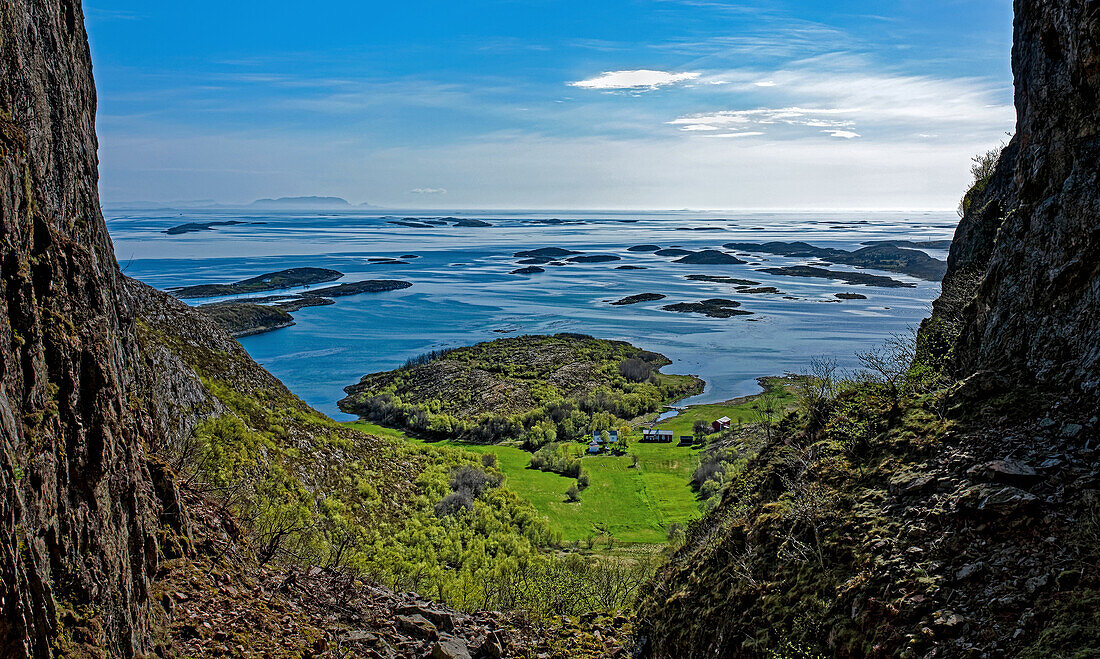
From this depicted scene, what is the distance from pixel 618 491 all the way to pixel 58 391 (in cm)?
1940

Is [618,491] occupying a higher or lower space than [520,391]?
lower

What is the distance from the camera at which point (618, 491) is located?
21.8 meters

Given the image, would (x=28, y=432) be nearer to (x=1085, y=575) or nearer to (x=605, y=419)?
(x=1085, y=575)

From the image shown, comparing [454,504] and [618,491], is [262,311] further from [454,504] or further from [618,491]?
[454,504]

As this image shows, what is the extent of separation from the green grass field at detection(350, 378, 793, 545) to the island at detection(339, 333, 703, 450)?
7.04ft

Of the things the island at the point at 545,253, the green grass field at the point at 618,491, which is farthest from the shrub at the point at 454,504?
the island at the point at 545,253

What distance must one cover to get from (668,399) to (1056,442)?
33219 mm

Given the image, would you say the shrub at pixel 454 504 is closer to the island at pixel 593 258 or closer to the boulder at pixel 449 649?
the boulder at pixel 449 649

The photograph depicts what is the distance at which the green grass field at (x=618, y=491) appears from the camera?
18.2 m

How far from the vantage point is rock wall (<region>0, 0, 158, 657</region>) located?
3320 mm

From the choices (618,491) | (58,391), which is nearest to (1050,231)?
(58,391)

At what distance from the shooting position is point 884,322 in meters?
55.2

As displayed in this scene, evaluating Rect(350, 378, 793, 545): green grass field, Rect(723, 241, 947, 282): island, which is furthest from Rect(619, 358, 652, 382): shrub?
Rect(723, 241, 947, 282): island

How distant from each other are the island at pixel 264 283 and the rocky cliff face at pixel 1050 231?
74782 millimetres
